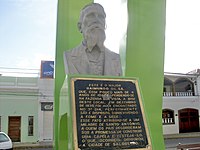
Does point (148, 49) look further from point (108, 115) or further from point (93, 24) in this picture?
point (108, 115)

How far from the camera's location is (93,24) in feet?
15.3

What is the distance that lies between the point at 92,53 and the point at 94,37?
360 mm

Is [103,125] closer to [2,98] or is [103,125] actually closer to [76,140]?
[76,140]

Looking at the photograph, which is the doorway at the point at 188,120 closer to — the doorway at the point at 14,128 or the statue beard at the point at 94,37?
the doorway at the point at 14,128

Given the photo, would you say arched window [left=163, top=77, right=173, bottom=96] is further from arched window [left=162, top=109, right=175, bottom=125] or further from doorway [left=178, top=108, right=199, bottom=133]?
doorway [left=178, top=108, right=199, bottom=133]

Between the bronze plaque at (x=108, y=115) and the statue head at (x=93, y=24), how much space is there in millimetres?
891

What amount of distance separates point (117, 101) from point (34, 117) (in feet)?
46.8

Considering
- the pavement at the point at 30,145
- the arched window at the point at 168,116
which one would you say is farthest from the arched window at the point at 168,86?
the pavement at the point at 30,145

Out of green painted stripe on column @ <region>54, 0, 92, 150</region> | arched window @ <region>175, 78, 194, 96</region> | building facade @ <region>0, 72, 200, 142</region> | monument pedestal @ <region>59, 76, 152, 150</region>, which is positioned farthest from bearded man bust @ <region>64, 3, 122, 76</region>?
arched window @ <region>175, 78, 194, 96</region>

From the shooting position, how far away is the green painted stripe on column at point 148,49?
6516 mm

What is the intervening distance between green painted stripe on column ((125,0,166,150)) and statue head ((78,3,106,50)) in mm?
1898

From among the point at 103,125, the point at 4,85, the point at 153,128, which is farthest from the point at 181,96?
the point at 103,125

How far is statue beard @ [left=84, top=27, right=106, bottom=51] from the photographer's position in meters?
4.70

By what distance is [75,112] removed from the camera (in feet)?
12.3
